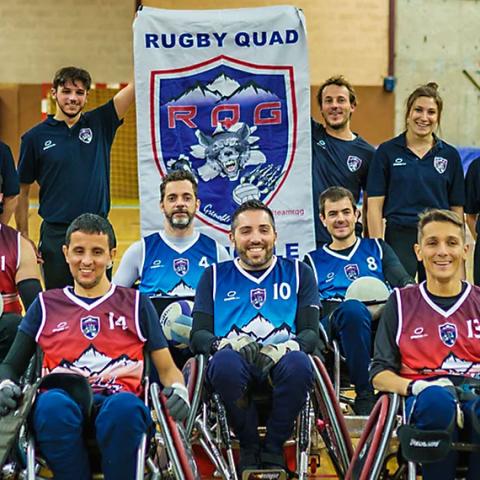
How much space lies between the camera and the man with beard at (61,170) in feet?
14.6

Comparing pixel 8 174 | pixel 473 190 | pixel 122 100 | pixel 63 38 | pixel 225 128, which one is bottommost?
pixel 473 190

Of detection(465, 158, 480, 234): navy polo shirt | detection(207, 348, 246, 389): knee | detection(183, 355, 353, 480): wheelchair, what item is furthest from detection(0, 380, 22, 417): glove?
detection(465, 158, 480, 234): navy polo shirt

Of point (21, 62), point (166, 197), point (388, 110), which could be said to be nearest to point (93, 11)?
point (21, 62)

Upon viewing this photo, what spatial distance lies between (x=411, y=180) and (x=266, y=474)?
1954 millimetres

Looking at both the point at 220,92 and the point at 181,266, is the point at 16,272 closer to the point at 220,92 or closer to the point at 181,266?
the point at 181,266

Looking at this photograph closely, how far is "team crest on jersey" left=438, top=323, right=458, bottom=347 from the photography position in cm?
286

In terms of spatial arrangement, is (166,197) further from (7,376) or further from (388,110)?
(388,110)

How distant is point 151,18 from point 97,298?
2037mm

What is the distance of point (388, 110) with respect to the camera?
13211 millimetres

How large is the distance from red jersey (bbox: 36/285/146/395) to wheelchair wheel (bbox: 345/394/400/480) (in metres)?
0.75

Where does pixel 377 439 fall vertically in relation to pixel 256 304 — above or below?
below

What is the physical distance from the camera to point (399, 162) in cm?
441

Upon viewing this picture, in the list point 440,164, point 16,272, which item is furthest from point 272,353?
point 440,164

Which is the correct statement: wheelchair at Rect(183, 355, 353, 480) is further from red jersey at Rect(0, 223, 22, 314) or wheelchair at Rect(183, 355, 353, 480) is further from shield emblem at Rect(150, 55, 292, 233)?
shield emblem at Rect(150, 55, 292, 233)
